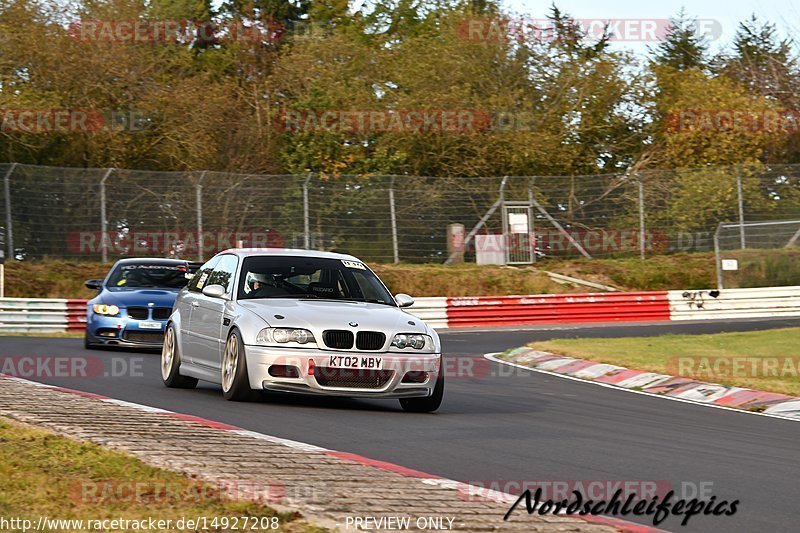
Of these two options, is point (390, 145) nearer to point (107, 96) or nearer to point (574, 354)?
point (107, 96)

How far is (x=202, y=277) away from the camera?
1273cm

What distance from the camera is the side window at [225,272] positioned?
11.8 meters

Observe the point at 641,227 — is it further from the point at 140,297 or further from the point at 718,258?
the point at 140,297

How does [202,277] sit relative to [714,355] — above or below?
above

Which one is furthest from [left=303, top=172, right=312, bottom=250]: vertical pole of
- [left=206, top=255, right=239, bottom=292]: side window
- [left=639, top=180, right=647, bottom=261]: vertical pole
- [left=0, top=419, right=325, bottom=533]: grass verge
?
[left=0, top=419, right=325, bottom=533]: grass verge

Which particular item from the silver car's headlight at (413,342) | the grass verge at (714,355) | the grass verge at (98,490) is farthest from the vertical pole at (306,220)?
the grass verge at (98,490)

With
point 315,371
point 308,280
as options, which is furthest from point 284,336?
point 308,280

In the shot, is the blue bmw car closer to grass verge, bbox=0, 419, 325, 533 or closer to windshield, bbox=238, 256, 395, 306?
windshield, bbox=238, 256, 395, 306

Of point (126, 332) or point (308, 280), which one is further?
point (126, 332)

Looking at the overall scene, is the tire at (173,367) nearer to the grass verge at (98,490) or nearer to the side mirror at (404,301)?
the side mirror at (404,301)

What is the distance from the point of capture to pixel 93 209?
29.4 metres

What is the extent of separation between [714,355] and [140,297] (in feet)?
29.5

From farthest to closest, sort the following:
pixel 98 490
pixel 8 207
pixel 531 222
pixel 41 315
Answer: pixel 531 222 < pixel 8 207 < pixel 41 315 < pixel 98 490

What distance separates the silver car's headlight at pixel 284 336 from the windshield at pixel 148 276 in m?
8.77
